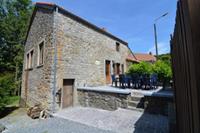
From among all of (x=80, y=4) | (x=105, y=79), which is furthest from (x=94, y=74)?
(x=80, y=4)

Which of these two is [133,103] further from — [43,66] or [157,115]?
[43,66]

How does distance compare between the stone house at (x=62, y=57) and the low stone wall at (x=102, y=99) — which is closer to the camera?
the low stone wall at (x=102, y=99)

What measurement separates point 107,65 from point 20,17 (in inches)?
641

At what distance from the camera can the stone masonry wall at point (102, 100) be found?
6148 millimetres

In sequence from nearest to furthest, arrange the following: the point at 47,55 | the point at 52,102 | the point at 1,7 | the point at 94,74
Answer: the point at 52,102 < the point at 47,55 < the point at 94,74 < the point at 1,7

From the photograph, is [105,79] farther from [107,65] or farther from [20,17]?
[20,17]

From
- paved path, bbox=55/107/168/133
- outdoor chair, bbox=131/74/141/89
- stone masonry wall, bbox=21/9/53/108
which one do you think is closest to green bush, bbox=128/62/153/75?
outdoor chair, bbox=131/74/141/89

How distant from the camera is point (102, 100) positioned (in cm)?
686

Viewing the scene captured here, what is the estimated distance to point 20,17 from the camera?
63.6 ft

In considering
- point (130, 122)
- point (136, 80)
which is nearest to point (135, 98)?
point (130, 122)

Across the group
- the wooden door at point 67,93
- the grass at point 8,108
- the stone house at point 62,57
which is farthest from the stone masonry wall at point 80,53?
the grass at point 8,108

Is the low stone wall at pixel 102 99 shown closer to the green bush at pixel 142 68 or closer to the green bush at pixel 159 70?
the green bush at pixel 159 70

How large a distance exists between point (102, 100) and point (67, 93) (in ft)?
7.44

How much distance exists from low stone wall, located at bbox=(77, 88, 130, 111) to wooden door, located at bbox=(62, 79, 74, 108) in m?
0.50
